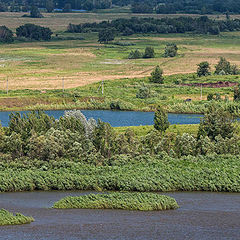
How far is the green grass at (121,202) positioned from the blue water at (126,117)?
998 inches

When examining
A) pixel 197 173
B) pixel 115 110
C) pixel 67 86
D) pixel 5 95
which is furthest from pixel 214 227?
pixel 67 86

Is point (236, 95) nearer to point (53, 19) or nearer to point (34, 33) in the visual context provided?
point (34, 33)

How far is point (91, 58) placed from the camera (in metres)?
108

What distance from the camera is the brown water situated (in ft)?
81.7

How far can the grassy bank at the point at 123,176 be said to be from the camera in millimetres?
32812

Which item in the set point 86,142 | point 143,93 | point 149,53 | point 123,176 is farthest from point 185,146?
point 149,53

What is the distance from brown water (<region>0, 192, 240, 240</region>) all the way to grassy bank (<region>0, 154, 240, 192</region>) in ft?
5.96

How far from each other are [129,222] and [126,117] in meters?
33.8

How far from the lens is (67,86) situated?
77062mm

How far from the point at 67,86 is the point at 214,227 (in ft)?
173

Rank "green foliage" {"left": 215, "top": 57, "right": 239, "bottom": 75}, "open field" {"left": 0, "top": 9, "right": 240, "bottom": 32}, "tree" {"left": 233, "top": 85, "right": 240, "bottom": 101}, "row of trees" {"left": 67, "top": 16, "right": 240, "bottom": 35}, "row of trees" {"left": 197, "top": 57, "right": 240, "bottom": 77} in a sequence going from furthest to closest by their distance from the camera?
"open field" {"left": 0, "top": 9, "right": 240, "bottom": 32} < "row of trees" {"left": 67, "top": 16, "right": 240, "bottom": 35} < "green foliage" {"left": 215, "top": 57, "right": 239, "bottom": 75} < "row of trees" {"left": 197, "top": 57, "right": 240, "bottom": 77} < "tree" {"left": 233, "top": 85, "right": 240, "bottom": 101}

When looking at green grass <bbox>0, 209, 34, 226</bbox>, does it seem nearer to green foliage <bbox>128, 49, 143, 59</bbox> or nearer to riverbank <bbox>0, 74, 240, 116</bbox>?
riverbank <bbox>0, 74, 240, 116</bbox>

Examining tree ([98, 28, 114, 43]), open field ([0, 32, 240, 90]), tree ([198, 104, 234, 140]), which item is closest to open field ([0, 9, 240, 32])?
open field ([0, 32, 240, 90])

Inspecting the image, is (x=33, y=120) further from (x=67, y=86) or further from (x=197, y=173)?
(x=67, y=86)
